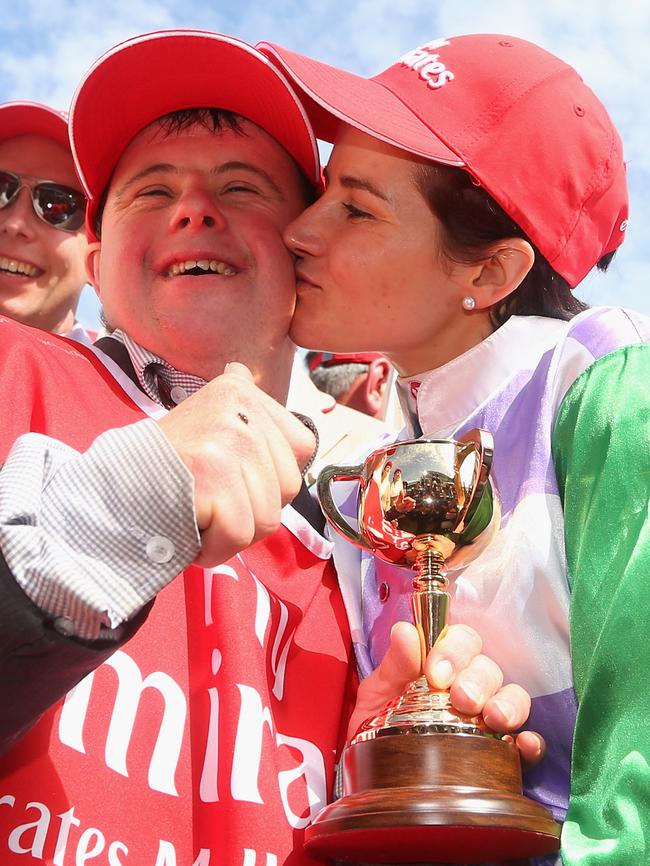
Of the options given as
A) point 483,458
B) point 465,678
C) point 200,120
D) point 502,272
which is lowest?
point 465,678

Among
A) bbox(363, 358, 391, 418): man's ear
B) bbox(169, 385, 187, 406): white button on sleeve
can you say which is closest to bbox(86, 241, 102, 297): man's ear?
bbox(169, 385, 187, 406): white button on sleeve

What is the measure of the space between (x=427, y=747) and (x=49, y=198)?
9.28 ft

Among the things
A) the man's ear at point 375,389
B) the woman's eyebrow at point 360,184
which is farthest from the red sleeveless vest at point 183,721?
the man's ear at point 375,389

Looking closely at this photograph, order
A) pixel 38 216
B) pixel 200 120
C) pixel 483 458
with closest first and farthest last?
pixel 483 458
pixel 200 120
pixel 38 216

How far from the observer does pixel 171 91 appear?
284 centimetres

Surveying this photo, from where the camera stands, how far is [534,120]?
2.58 m

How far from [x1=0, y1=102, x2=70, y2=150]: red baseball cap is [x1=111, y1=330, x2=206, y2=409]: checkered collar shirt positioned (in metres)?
1.48

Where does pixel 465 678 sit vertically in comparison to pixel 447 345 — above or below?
below

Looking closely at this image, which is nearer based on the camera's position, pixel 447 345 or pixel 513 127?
pixel 513 127

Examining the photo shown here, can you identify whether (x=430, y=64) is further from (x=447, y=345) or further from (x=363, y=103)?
(x=447, y=345)

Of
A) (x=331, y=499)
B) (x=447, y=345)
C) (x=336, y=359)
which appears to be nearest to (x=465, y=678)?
(x=331, y=499)

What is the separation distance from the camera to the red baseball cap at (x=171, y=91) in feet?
9.13

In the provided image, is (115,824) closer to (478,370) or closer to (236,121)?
(478,370)

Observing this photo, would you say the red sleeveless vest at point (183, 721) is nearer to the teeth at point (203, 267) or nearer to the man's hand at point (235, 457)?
the teeth at point (203, 267)
